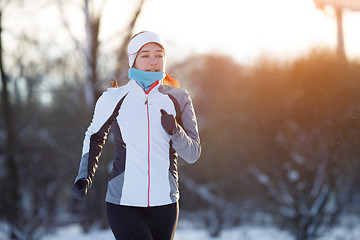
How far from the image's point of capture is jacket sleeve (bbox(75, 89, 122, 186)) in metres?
2.71

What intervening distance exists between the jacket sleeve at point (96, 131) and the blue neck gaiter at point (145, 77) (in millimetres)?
158

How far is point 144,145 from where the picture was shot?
2598mm

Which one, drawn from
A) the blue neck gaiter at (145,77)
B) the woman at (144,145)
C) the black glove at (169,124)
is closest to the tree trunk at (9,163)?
the woman at (144,145)

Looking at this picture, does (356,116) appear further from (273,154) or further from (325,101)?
(273,154)

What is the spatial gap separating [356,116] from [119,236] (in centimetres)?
694

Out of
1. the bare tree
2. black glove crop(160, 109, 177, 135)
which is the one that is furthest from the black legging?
the bare tree

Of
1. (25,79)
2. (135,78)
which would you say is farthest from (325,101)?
(25,79)

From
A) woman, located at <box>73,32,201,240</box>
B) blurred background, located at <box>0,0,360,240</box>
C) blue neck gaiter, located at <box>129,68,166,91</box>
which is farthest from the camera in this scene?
blurred background, located at <box>0,0,360,240</box>

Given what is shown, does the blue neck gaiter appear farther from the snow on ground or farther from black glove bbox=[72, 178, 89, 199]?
the snow on ground

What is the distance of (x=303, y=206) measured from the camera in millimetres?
8961

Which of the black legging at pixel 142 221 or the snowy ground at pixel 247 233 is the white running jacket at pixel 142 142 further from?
the snowy ground at pixel 247 233

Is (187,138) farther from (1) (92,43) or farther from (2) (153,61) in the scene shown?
(1) (92,43)

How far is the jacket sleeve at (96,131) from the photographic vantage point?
271cm

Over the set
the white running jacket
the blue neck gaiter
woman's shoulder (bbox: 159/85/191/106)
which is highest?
the blue neck gaiter
